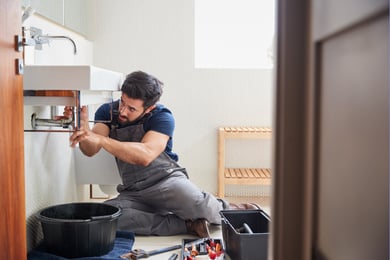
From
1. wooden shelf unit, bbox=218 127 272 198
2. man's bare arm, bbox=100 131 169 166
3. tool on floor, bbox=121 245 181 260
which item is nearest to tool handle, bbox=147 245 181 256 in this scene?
tool on floor, bbox=121 245 181 260

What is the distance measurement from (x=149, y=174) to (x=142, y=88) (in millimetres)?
484

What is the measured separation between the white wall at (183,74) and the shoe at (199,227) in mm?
1496

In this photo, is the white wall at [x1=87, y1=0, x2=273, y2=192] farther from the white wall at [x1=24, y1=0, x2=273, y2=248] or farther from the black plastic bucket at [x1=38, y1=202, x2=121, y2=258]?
the black plastic bucket at [x1=38, y1=202, x2=121, y2=258]

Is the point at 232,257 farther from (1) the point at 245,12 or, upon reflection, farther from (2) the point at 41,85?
(1) the point at 245,12

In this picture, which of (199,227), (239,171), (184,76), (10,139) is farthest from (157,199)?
(184,76)

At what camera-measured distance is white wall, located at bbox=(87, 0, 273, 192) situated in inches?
160

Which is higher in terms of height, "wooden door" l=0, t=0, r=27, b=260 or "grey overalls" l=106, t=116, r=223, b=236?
"wooden door" l=0, t=0, r=27, b=260

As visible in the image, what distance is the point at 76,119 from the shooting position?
2166mm

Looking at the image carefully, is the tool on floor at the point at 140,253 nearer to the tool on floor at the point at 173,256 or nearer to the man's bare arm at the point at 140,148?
the tool on floor at the point at 173,256

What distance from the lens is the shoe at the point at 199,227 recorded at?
8.29ft

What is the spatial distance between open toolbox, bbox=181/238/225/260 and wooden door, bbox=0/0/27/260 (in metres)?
0.73

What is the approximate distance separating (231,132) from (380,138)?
10.9 feet

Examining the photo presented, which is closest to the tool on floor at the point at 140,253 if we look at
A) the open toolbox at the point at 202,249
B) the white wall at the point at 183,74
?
the open toolbox at the point at 202,249

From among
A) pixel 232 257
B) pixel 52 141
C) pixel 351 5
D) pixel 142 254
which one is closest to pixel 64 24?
pixel 52 141
